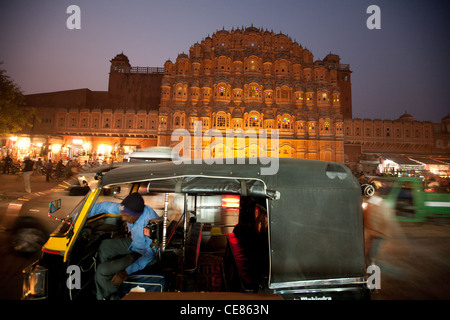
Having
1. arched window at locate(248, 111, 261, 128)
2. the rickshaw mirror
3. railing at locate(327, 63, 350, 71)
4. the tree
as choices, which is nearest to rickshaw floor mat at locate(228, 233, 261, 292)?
the rickshaw mirror

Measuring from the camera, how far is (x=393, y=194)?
9.37 meters

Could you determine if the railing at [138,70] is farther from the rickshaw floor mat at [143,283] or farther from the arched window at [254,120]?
the rickshaw floor mat at [143,283]

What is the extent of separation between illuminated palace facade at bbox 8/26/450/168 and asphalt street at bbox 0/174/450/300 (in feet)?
92.0

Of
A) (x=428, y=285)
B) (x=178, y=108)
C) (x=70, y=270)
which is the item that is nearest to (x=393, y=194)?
(x=428, y=285)

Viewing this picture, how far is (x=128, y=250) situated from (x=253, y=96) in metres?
37.2

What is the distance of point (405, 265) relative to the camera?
16.2ft

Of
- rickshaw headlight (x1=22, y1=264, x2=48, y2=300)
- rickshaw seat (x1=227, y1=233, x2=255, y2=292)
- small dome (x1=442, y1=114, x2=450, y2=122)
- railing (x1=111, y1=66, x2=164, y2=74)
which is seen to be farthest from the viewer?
railing (x1=111, y1=66, x2=164, y2=74)

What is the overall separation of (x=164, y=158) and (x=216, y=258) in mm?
4637

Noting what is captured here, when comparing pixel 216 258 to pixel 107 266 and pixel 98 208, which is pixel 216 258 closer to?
pixel 107 266

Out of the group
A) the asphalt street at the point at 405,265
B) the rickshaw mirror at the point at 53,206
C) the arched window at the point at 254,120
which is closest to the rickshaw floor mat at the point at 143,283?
the rickshaw mirror at the point at 53,206

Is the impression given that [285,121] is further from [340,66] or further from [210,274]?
[210,274]

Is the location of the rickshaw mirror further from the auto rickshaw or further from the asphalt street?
the asphalt street

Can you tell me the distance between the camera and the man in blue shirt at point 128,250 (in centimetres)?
246

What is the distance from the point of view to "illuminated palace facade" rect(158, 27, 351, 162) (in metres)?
35.7
